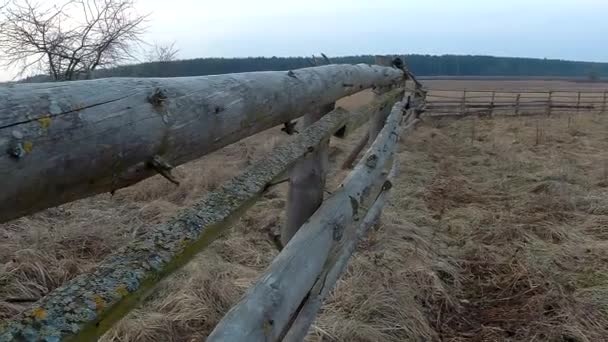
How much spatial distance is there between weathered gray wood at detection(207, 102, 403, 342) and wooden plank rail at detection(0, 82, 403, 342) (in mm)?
323

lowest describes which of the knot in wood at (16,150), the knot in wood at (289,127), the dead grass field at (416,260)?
the dead grass field at (416,260)

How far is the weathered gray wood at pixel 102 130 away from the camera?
2.66 feet

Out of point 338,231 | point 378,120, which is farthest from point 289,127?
point 378,120

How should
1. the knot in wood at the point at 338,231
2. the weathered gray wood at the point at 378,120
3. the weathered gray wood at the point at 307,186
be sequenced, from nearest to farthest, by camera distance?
1. the knot in wood at the point at 338,231
2. the weathered gray wood at the point at 307,186
3. the weathered gray wood at the point at 378,120

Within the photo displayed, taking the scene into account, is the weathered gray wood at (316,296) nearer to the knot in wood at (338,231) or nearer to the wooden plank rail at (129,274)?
the knot in wood at (338,231)

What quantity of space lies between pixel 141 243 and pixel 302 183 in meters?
1.40

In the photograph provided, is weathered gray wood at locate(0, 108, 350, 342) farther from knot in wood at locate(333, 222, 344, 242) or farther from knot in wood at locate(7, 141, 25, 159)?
knot in wood at locate(333, 222, 344, 242)

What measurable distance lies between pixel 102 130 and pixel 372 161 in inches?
88.6

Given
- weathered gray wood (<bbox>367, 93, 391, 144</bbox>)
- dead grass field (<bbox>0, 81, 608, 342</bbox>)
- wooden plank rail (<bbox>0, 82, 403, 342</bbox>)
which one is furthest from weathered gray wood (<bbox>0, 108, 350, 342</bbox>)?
weathered gray wood (<bbox>367, 93, 391, 144</bbox>)

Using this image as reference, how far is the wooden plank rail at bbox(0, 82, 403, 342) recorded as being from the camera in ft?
2.73

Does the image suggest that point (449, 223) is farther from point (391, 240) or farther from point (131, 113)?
point (131, 113)

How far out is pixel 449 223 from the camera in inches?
193

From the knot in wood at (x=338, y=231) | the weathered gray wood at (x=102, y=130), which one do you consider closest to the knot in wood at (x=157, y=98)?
the weathered gray wood at (x=102, y=130)

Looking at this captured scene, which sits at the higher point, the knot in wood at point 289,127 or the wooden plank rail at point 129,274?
the knot in wood at point 289,127
